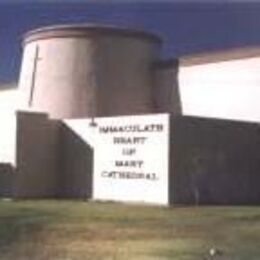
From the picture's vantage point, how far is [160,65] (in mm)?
44938

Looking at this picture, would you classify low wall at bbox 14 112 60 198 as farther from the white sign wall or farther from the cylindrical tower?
the cylindrical tower

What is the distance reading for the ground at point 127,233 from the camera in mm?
17797

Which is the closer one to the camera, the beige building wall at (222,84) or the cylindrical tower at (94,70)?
the beige building wall at (222,84)

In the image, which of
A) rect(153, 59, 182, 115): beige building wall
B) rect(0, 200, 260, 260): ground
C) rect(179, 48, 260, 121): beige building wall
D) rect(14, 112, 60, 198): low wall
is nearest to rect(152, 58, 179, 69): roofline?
rect(153, 59, 182, 115): beige building wall

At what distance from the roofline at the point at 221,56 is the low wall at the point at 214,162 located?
14.6ft

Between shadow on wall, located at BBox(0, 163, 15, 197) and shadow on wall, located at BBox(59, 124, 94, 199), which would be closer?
shadow on wall, located at BBox(59, 124, 94, 199)

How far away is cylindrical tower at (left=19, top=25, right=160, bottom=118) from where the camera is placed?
43781 millimetres

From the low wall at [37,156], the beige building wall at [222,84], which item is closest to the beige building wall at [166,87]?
the beige building wall at [222,84]

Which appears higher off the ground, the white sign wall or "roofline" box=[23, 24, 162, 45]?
"roofline" box=[23, 24, 162, 45]

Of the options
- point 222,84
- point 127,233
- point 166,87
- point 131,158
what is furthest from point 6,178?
point 127,233

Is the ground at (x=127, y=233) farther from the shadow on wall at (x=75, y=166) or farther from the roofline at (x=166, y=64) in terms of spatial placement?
the roofline at (x=166, y=64)

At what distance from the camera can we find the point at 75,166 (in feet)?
128

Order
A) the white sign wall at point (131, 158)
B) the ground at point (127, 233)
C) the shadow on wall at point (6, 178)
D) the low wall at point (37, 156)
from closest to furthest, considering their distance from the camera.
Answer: the ground at point (127, 233), the white sign wall at point (131, 158), the low wall at point (37, 156), the shadow on wall at point (6, 178)

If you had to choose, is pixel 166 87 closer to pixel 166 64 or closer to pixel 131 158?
pixel 166 64
